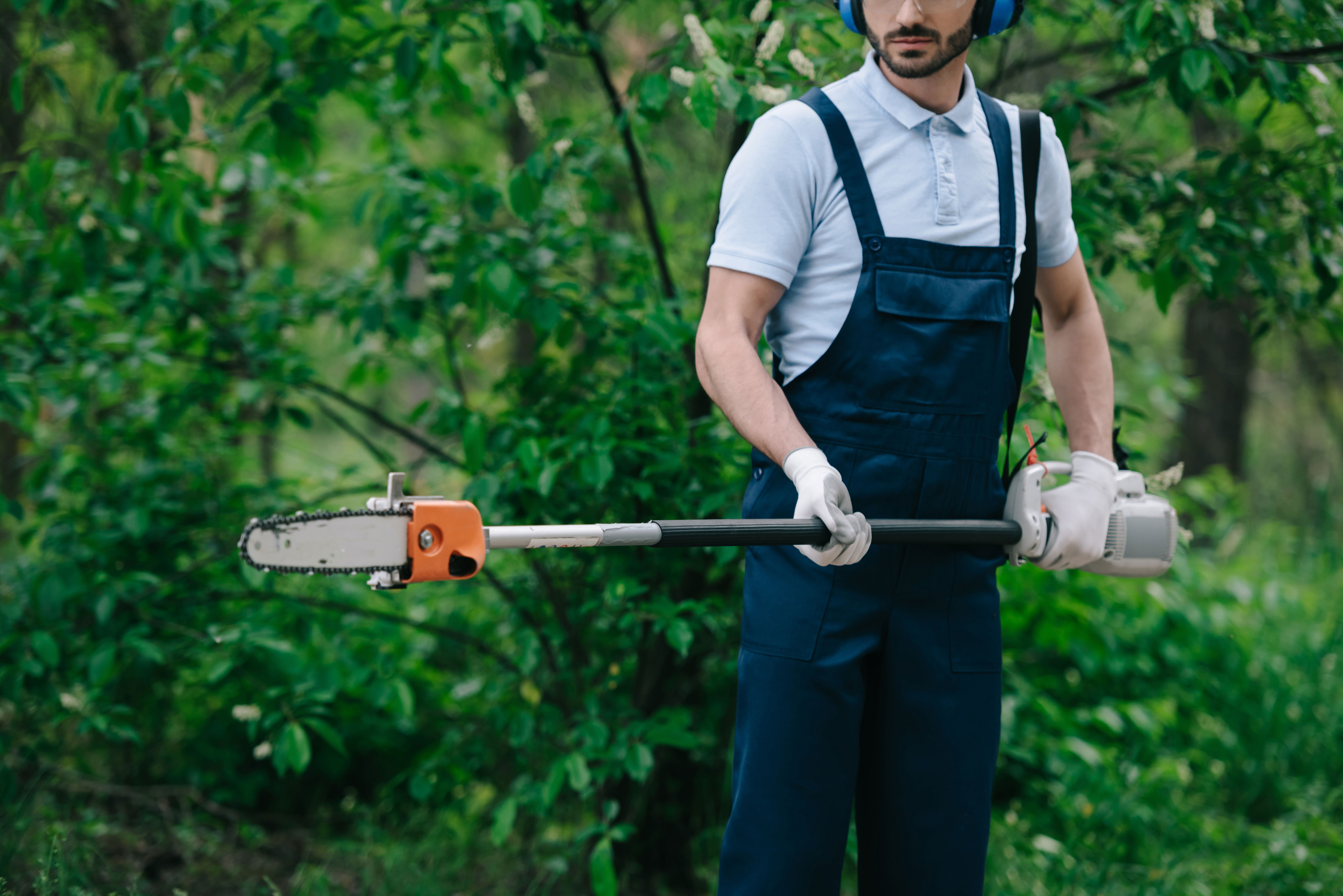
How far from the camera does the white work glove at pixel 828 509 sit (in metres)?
1.64

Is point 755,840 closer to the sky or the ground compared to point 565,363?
closer to the ground

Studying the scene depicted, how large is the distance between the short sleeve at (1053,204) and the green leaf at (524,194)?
1243mm

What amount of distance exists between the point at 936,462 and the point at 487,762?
2134mm

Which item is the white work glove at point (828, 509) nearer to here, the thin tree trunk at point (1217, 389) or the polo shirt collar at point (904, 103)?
the polo shirt collar at point (904, 103)

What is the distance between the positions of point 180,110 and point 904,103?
1.81m

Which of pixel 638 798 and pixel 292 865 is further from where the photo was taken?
pixel 292 865

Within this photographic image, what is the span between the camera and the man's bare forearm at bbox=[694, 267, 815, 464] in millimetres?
1780

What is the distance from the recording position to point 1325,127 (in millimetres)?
2514

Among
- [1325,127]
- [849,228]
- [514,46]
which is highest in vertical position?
[514,46]

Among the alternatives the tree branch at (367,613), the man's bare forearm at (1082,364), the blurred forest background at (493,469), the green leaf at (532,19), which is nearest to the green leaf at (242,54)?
the blurred forest background at (493,469)

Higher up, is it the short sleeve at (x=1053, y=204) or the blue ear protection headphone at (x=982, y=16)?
the blue ear protection headphone at (x=982, y=16)

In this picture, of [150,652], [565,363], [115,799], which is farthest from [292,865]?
[565,363]

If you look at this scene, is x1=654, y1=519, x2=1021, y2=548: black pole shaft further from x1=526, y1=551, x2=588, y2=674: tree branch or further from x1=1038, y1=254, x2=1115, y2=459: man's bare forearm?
x1=526, y1=551, x2=588, y2=674: tree branch

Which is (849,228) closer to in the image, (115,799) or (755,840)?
(755,840)
